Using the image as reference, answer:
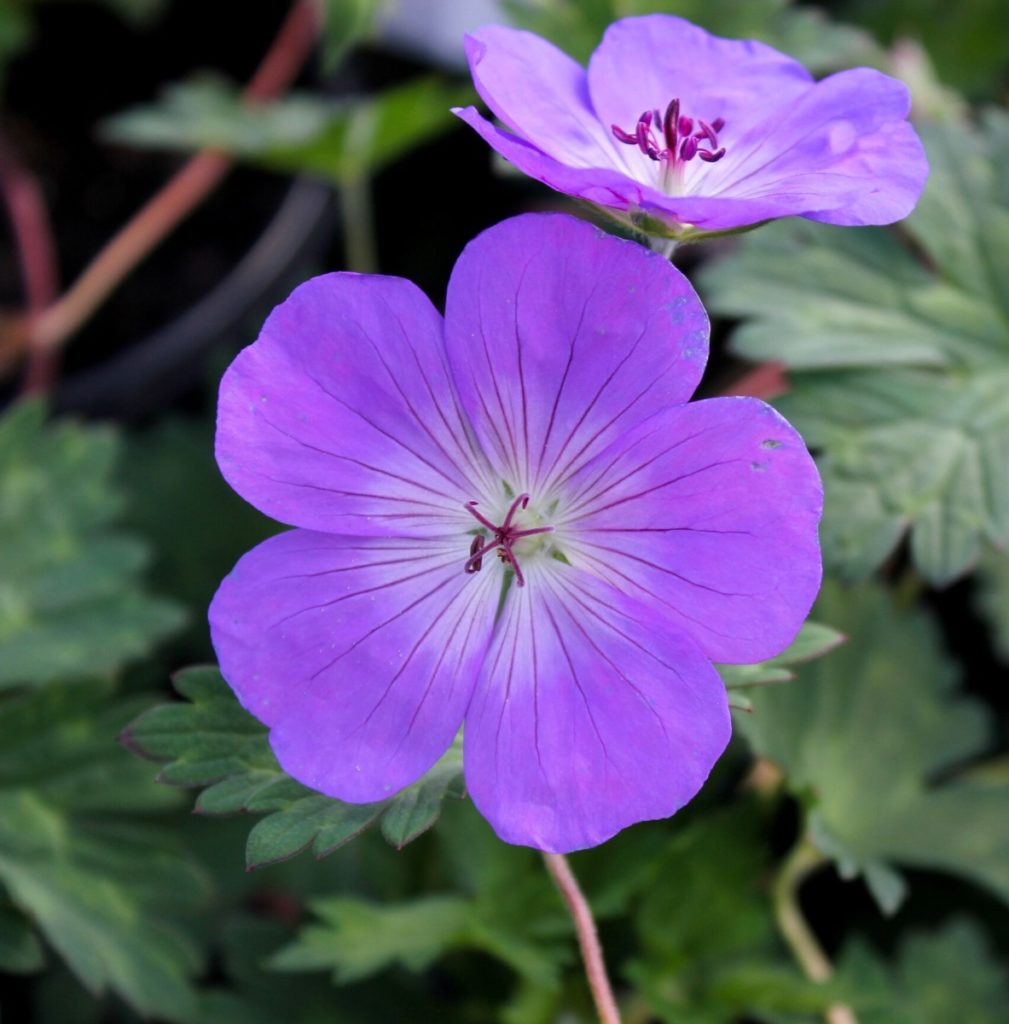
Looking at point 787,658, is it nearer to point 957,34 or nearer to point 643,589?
point 643,589

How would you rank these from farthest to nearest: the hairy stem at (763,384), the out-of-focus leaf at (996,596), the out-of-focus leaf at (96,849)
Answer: the out-of-focus leaf at (996,596) → the hairy stem at (763,384) → the out-of-focus leaf at (96,849)

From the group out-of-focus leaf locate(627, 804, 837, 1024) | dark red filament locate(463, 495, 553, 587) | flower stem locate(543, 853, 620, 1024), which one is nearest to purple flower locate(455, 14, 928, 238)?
dark red filament locate(463, 495, 553, 587)

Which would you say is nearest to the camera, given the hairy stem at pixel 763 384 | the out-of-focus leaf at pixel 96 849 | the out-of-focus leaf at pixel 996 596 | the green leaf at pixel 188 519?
the out-of-focus leaf at pixel 96 849

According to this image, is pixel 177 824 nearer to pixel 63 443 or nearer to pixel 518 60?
pixel 63 443

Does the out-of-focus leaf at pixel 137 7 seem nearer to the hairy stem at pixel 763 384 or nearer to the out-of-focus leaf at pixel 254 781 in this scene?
the hairy stem at pixel 763 384

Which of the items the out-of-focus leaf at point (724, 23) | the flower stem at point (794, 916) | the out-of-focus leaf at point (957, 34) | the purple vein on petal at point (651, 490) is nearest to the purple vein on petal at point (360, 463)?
the purple vein on petal at point (651, 490)

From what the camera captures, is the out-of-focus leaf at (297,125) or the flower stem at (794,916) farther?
the out-of-focus leaf at (297,125)

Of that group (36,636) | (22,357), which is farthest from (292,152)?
(36,636)

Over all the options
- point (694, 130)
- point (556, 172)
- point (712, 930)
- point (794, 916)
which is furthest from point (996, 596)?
point (556, 172)
